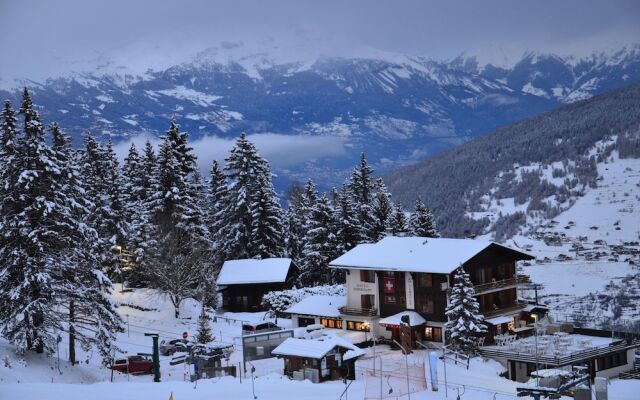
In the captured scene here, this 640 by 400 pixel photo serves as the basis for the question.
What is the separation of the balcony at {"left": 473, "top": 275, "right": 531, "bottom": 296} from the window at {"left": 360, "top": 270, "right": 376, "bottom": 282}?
8471mm

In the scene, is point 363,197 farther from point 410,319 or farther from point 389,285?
point 410,319

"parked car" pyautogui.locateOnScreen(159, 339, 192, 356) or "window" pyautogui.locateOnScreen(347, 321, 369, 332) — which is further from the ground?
"window" pyautogui.locateOnScreen(347, 321, 369, 332)

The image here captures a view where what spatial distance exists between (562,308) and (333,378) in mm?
77110

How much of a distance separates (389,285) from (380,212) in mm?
23972

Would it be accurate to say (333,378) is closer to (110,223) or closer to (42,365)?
(42,365)

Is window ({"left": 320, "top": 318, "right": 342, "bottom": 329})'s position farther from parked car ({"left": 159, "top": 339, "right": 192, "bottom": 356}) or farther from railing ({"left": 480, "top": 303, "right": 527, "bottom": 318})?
parked car ({"left": 159, "top": 339, "right": 192, "bottom": 356})

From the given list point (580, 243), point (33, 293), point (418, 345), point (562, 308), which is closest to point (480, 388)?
point (418, 345)

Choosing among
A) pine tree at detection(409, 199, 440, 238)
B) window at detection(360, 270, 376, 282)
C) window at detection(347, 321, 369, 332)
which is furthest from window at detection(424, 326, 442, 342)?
pine tree at detection(409, 199, 440, 238)

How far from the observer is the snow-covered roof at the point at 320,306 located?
61656mm

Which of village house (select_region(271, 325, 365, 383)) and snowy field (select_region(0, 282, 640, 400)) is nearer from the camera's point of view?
snowy field (select_region(0, 282, 640, 400))

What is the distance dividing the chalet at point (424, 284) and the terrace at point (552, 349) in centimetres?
435

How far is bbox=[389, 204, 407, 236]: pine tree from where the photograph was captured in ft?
250

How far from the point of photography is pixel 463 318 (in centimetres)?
4912

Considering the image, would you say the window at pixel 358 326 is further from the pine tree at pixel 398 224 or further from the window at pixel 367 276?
the pine tree at pixel 398 224
